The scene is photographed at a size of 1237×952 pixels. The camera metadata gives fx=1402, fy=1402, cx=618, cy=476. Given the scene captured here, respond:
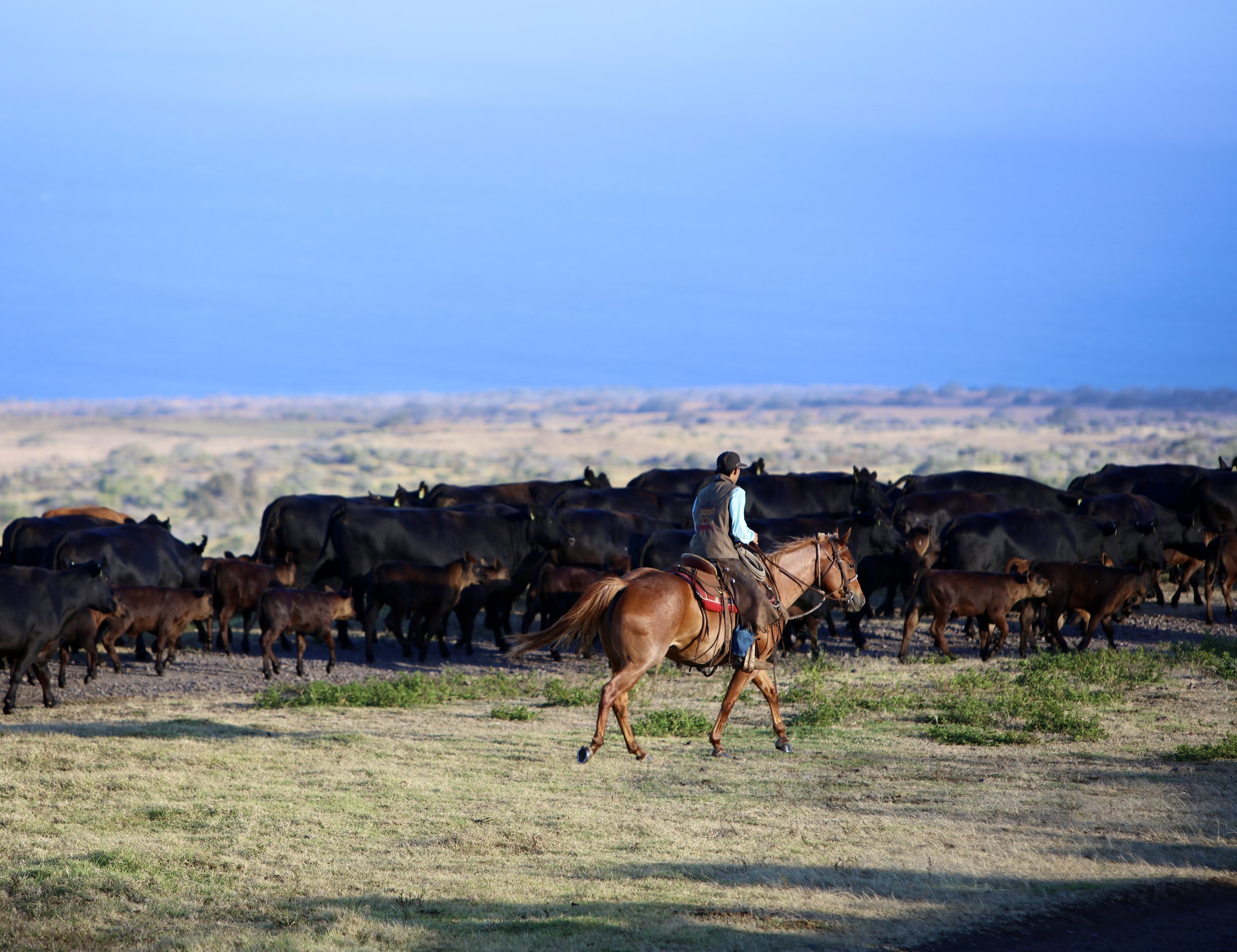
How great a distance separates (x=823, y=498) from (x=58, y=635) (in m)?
14.0

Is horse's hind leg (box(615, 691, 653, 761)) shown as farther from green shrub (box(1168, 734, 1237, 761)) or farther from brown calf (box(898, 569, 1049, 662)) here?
brown calf (box(898, 569, 1049, 662))

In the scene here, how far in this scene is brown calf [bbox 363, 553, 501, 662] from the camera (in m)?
17.3

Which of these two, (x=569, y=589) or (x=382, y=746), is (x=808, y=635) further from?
(x=382, y=746)

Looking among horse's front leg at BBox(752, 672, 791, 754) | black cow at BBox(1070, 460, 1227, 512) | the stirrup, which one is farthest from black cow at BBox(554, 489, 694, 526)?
the stirrup

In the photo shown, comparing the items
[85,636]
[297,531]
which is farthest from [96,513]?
[85,636]

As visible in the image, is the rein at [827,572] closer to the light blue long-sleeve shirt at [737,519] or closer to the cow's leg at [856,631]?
the light blue long-sleeve shirt at [737,519]

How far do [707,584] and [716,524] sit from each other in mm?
518

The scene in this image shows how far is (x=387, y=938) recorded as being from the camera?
7234mm

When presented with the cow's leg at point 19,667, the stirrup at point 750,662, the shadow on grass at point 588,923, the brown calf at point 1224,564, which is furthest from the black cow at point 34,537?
the brown calf at point 1224,564

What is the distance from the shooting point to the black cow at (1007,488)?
965 inches

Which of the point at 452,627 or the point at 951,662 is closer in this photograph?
the point at 951,662

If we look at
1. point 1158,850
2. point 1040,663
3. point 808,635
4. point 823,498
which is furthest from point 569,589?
point 1158,850

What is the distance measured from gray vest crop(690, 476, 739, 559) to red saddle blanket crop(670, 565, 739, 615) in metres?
0.29

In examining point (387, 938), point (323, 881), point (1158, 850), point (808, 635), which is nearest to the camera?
point (387, 938)
